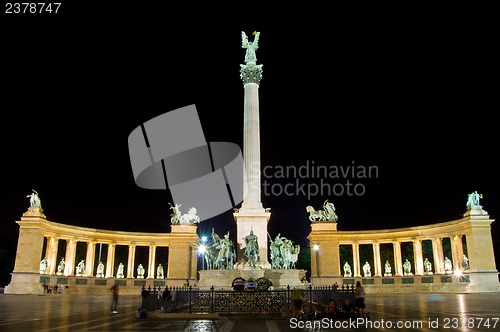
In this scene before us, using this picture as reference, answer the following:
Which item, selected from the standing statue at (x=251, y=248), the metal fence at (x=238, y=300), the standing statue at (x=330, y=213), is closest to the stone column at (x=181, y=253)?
the standing statue at (x=330, y=213)

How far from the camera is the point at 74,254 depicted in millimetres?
59719

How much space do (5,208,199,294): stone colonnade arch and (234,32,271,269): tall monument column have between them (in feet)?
66.3

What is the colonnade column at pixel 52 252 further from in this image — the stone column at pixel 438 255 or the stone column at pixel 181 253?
the stone column at pixel 438 255

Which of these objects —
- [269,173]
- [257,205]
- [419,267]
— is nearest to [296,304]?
[257,205]

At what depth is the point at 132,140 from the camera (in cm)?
6412

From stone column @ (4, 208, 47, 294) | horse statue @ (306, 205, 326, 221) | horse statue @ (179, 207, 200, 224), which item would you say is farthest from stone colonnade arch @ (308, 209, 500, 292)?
stone column @ (4, 208, 47, 294)

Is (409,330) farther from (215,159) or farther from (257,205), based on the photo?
(215,159)

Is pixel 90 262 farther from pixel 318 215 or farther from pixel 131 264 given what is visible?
pixel 318 215

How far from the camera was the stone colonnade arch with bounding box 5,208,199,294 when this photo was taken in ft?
168

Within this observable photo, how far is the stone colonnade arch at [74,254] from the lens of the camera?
51156 millimetres

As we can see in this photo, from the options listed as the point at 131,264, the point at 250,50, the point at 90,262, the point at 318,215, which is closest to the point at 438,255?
the point at 318,215

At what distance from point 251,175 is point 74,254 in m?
32.0

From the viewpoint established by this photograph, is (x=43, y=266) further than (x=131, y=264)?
No

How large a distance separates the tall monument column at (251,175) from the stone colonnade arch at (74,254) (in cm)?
2022
